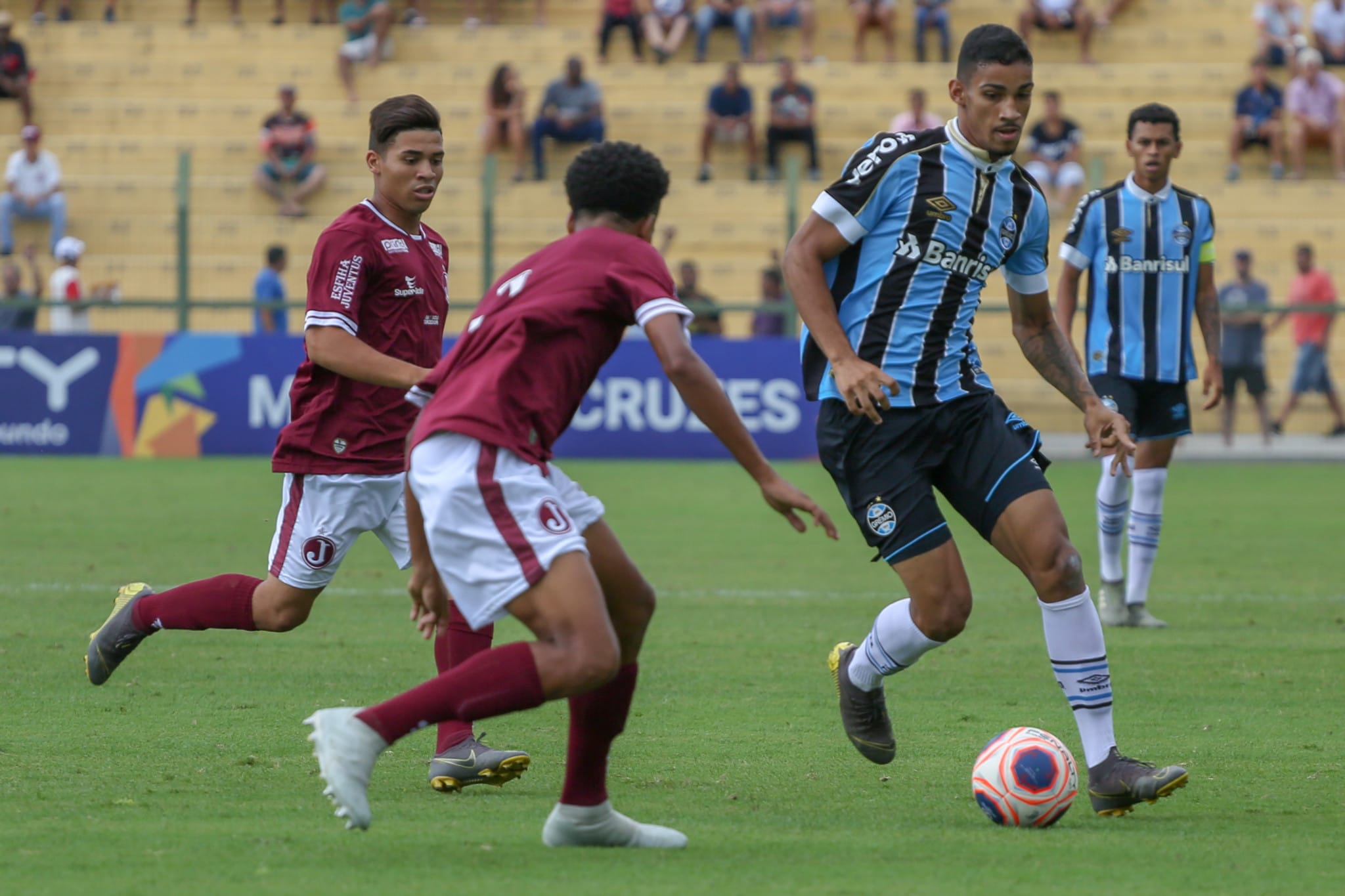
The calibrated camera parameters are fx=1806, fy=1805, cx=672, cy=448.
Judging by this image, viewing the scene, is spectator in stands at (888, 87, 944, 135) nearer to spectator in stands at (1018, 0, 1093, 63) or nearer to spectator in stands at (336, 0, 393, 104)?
spectator in stands at (1018, 0, 1093, 63)

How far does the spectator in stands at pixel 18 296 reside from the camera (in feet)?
63.6

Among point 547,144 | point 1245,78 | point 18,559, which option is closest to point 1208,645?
point 18,559

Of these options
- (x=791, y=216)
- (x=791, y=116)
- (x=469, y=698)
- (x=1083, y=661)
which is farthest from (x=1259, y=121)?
(x=469, y=698)

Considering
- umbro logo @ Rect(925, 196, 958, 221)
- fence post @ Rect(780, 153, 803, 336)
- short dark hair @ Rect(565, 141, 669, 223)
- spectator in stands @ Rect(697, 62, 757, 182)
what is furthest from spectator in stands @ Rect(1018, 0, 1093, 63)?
short dark hair @ Rect(565, 141, 669, 223)

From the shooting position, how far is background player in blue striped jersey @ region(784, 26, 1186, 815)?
Answer: 5316mm

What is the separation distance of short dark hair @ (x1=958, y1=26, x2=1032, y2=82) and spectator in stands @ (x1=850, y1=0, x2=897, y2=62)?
69.1 feet

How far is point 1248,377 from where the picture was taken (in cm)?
2048

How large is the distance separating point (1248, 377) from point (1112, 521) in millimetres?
12144

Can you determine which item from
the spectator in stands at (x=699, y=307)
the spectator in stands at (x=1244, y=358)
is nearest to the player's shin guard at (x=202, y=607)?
the spectator in stands at (x=699, y=307)

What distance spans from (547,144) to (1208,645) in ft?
55.9

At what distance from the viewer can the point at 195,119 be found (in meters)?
25.7

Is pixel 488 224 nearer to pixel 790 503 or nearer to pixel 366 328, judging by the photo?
pixel 366 328

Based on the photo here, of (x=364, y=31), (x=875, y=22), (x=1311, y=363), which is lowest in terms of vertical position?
(x=1311, y=363)

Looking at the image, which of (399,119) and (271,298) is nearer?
(399,119)
